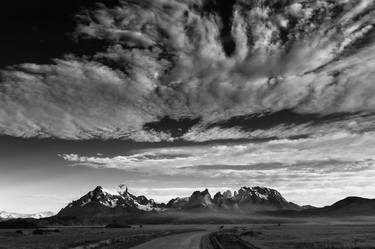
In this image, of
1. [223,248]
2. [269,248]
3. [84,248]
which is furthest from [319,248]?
[84,248]

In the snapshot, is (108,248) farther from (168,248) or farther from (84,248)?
(168,248)

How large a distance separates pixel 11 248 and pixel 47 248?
593 cm

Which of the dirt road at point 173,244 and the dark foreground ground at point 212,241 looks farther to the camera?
the dark foreground ground at point 212,241

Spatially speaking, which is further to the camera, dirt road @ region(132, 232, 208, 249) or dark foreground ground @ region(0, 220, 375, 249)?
dark foreground ground @ region(0, 220, 375, 249)

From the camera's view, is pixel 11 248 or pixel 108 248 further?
pixel 11 248

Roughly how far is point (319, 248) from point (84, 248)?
25.6 m

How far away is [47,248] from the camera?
183 feet

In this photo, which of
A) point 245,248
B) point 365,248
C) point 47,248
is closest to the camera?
point 365,248

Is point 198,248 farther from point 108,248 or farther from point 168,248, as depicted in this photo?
point 108,248

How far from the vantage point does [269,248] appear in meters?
49.1

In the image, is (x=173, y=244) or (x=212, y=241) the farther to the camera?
(x=212, y=241)

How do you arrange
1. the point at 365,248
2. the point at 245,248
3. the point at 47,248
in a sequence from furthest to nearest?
the point at 47,248
the point at 245,248
the point at 365,248

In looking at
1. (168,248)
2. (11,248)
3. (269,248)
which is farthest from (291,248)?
(11,248)

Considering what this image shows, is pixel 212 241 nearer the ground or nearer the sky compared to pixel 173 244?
nearer the sky
